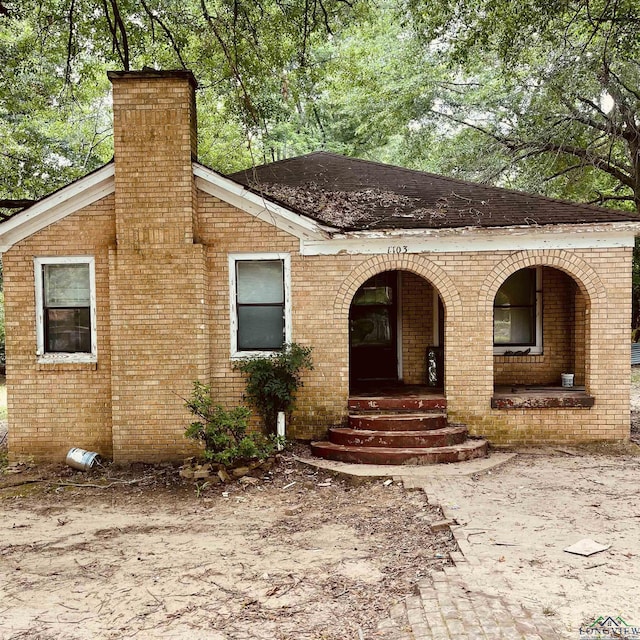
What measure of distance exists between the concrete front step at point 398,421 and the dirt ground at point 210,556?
4.04 feet

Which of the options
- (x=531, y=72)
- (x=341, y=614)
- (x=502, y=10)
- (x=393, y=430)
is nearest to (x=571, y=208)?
(x=502, y=10)

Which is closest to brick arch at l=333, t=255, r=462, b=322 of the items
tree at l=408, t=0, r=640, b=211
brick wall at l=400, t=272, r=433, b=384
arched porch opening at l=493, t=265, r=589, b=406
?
brick wall at l=400, t=272, r=433, b=384

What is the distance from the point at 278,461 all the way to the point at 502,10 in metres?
Answer: 7.67

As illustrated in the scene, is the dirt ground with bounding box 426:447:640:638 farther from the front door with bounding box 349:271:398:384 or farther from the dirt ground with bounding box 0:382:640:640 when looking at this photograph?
the front door with bounding box 349:271:398:384

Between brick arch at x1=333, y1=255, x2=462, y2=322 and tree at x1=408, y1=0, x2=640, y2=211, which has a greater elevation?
tree at x1=408, y1=0, x2=640, y2=211

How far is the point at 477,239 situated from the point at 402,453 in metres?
3.68

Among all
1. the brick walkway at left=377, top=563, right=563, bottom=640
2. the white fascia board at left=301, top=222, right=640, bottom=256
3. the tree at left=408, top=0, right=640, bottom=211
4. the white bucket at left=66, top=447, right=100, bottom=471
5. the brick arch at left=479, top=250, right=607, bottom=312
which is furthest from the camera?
the tree at left=408, top=0, right=640, bottom=211

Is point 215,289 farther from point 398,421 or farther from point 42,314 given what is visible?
point 398,421

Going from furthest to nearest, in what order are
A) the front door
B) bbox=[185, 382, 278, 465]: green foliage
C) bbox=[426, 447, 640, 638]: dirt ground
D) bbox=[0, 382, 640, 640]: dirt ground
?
the front door
bbox=[185, 382, 278, 465]: green foliage
bbox=[0, 382, 640, 640]: dirt ground
bbox=[426, 447, 640, 638]: dirt ground

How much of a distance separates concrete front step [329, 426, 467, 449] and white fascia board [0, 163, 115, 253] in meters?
5.53

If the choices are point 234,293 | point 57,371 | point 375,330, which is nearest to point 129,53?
point 234,293

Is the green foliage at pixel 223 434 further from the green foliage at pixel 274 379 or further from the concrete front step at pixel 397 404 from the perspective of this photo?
the concrete front step at pixel 397 404

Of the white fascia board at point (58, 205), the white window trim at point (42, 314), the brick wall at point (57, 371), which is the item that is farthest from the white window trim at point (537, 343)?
the white fascia board at point (58, 205)

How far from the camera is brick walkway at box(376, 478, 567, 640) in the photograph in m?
3.61
